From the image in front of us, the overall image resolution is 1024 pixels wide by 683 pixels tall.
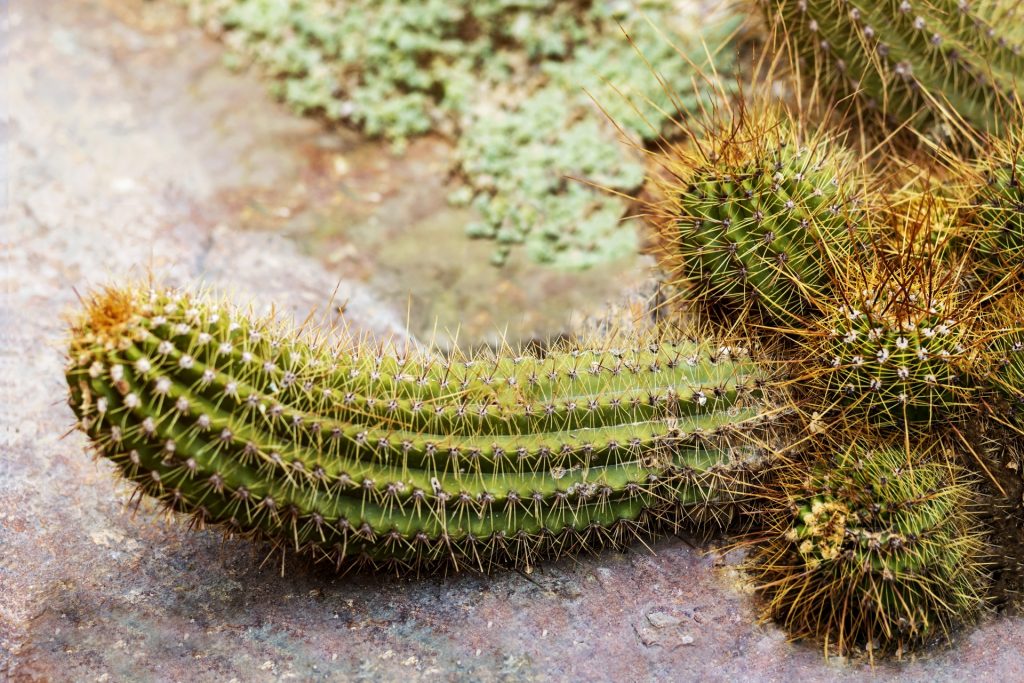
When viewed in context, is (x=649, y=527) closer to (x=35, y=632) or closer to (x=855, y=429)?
(x=855, y=429)

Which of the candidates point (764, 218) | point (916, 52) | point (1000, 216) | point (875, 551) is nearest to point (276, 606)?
point (875, 551)

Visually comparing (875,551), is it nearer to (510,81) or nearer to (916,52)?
(916,52)

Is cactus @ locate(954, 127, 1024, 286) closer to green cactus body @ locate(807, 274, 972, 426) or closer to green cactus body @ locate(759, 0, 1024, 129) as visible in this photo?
green cactus body @ locate(807, 274, 972, 426)

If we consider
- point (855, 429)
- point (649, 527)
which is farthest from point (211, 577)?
point (855, 429)

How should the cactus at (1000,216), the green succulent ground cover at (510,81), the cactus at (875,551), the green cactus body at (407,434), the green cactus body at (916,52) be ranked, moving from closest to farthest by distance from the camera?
the green cactus body at (407,434) → the cactus at (875,551) → the cactus at (1000,216) → the green cactus body at (916,52) → the green succulent ground cover at (510,81)

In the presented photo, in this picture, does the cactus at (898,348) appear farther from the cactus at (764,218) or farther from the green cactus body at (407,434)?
the green cactus body at (407,434)

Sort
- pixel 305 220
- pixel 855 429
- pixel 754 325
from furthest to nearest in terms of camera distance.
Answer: pixel 305 220 < pixel 754 325 < pixel 855 429

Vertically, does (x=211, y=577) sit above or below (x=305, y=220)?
below

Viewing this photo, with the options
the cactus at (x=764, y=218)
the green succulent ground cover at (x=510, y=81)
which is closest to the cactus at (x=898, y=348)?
the cactus at (x=764, y=218)
